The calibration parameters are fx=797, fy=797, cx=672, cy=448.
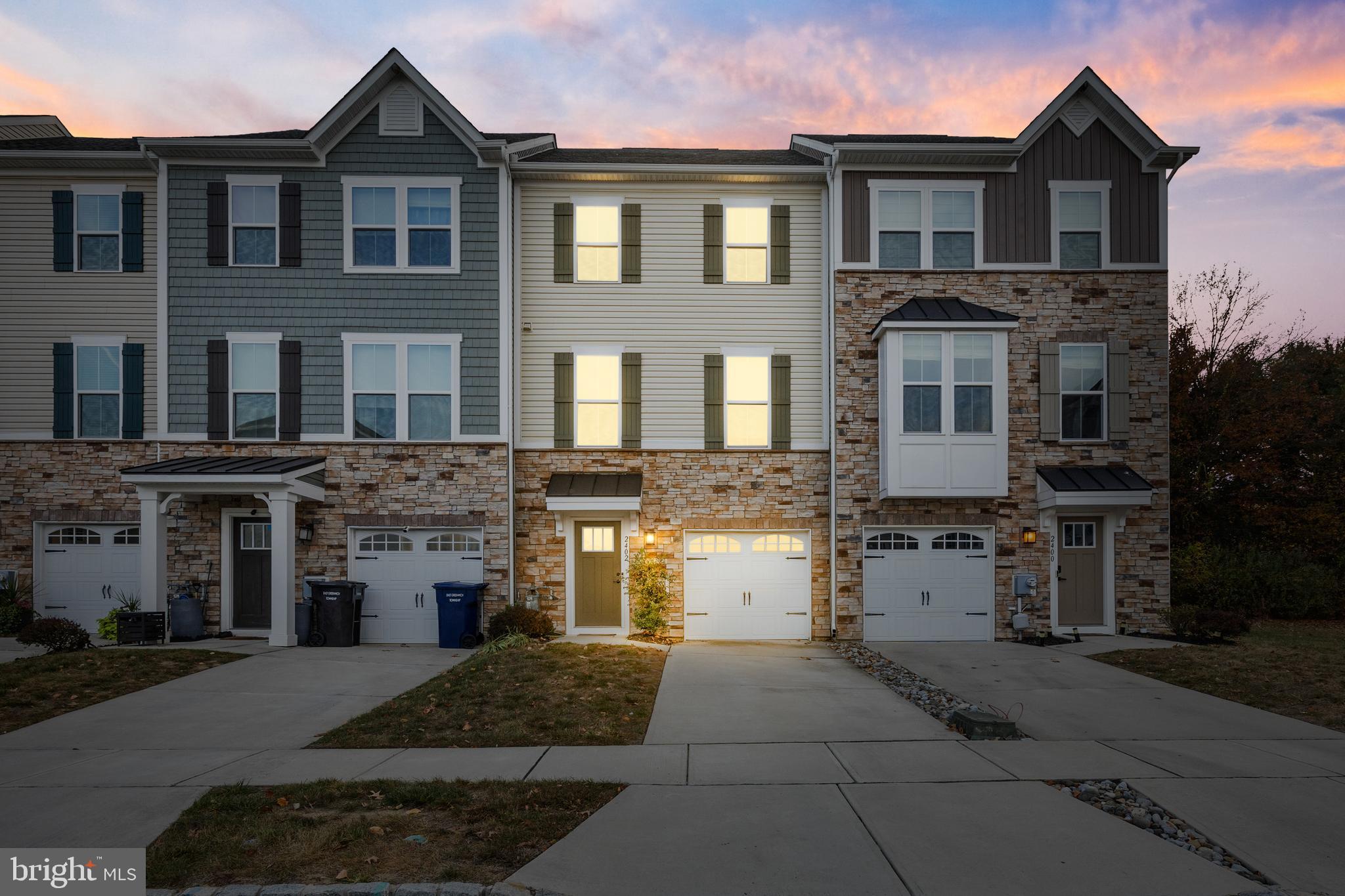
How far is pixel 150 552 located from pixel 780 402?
36.0ft

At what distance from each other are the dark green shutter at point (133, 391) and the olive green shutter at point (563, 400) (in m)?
7.41

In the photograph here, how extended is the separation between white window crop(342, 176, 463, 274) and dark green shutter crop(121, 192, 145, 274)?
3.84 meters

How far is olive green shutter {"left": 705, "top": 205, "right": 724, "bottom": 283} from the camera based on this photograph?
14.9 metres

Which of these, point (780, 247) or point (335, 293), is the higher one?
point (780, 247)

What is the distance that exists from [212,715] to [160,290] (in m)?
8.91

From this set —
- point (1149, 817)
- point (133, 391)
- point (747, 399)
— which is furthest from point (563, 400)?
point (1149, 817)

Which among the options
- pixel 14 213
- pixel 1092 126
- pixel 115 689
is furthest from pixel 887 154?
pixel 14 213

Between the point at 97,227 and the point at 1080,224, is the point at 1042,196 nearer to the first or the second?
the point at 1080,224

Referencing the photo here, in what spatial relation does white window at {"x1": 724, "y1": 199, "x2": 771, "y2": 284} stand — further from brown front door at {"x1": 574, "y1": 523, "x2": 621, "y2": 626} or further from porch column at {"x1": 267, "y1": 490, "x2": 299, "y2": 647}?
porch column at {"x1": 267, "y1": 490, "x2": 299, "y2": 647}

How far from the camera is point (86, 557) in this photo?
1441cm

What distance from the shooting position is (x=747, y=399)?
14.8 m

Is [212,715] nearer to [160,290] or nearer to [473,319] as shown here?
[473,319]

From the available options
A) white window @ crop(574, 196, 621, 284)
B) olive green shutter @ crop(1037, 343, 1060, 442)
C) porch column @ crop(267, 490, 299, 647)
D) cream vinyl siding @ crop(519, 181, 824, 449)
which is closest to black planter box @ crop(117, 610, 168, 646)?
porch column @ crop(267, 490, 299, 647)

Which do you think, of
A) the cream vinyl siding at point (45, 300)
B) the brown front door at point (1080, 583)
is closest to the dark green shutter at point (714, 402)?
the brown front door at point (1080, 583)
